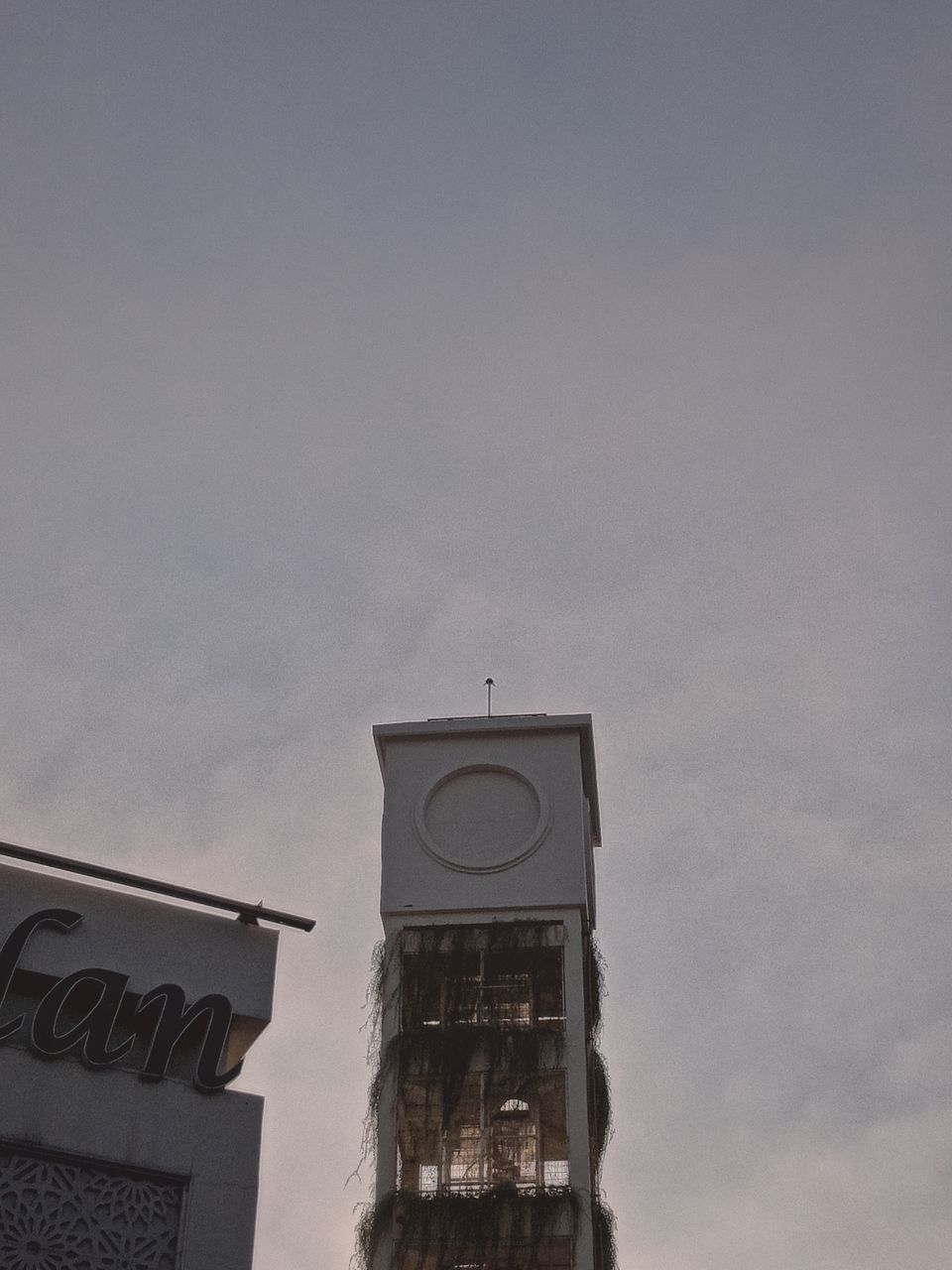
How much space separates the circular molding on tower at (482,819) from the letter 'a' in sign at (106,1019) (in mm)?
A: 17813

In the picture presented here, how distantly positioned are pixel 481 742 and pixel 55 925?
838 inches

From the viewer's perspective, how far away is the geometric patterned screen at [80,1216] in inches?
862

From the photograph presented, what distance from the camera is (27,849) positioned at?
2425 centimetres

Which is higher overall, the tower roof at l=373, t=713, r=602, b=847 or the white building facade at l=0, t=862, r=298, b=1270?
the tower roof at l=373, t=713, r=602, b=847

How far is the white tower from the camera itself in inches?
1485

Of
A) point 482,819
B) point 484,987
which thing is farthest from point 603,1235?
point 482,819

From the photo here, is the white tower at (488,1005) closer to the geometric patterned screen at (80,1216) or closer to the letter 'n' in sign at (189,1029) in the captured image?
the letter 'n' in sign at (189,1029)

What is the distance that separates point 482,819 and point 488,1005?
195 inches

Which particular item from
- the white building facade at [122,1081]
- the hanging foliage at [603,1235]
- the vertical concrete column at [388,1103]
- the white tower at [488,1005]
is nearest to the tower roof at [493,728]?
the white tower at [488,1005]

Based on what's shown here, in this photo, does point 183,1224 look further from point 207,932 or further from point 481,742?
point 481,742

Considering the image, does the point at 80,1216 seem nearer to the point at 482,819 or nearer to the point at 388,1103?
the point at 388,1103

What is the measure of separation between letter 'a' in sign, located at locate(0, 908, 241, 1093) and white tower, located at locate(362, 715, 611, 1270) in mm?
14783

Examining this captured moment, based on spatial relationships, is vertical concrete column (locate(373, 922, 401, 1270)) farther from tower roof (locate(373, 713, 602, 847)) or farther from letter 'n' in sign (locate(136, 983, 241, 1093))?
letter 'n' in sign (locate(136, 983, 241, 1093))

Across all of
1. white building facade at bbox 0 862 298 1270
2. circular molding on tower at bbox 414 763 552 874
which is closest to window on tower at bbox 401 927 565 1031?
circular molding on tower at bbox 414 763 552 874
